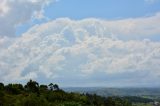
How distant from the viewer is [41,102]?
540 ft

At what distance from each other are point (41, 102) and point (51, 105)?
429 inches

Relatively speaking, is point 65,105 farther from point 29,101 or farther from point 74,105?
point 29,101

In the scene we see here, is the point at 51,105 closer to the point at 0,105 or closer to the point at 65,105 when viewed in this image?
the point at 65,105

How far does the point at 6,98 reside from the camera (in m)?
177

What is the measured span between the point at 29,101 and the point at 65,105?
18.3 m

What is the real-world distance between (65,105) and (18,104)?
20842 millimetres

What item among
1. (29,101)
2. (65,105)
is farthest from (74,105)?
(29,101)

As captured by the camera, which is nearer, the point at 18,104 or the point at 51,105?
the point at 18,104

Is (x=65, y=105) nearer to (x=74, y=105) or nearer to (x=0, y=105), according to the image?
(x=74, y=105)

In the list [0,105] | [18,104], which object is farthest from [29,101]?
[0,105]

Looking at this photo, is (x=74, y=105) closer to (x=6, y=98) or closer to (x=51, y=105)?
(x=51, y=105)

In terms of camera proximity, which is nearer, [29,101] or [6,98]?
[29,101]

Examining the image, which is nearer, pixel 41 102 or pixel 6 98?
pixel 41 102

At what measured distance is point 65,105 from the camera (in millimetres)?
167500
